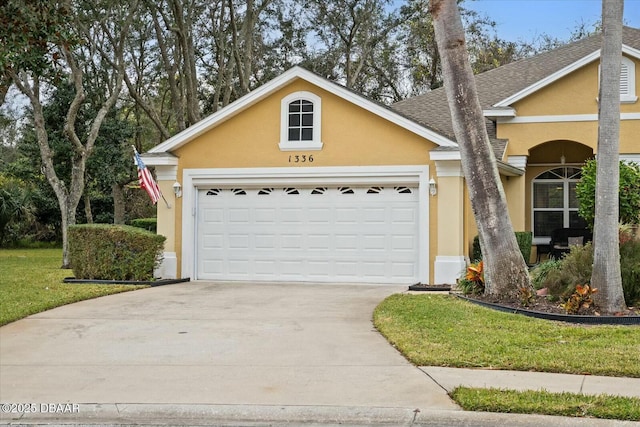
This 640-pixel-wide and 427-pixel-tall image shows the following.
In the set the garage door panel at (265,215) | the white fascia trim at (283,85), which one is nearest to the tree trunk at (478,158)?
the white fascia trim at (283,85)

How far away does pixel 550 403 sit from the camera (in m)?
6.52

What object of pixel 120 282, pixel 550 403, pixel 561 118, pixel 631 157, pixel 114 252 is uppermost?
pixel 561 118

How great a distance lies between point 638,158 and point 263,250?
926 centimetres

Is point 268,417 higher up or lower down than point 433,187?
lower down

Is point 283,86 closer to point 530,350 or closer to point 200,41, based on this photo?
point 530,350

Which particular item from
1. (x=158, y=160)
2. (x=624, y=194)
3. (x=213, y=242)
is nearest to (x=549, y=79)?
(x=624, y=194)

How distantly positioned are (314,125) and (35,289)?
692 centimetres

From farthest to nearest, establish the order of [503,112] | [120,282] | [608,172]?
1. [503,112]
2. [120,282]
3. [608,172]

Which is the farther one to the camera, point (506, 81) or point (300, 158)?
point (506, 81)

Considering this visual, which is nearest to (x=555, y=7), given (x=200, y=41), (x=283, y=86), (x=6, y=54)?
(x=200, y=41)

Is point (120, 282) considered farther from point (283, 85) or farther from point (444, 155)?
point (444, 155)

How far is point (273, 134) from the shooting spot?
17.4 m

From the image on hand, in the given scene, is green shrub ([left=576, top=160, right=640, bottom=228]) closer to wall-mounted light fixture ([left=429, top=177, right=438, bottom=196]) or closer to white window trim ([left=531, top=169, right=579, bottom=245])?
wall-mounted light fixture ([left=429, top=177, right=438, bottom=196])

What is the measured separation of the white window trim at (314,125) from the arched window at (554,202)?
7.16 m
